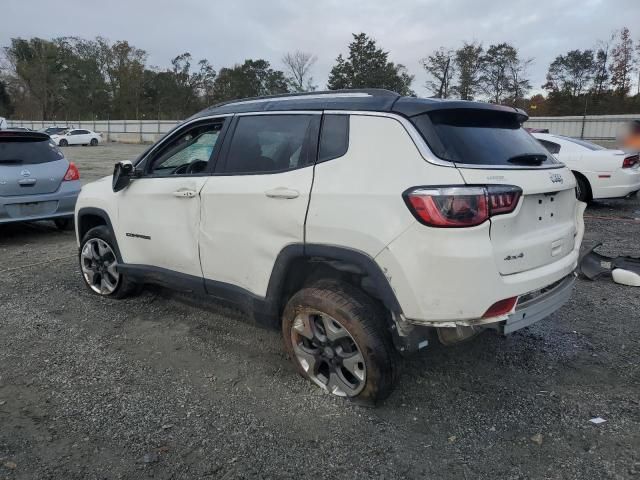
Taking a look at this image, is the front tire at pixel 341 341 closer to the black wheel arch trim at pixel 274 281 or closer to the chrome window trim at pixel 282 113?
the black wheel arch trim at pixel 274 281

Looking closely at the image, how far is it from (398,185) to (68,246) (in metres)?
6.00

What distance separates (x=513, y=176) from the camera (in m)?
2.72

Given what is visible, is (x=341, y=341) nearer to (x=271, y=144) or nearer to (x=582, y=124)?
(x=271, y=144)

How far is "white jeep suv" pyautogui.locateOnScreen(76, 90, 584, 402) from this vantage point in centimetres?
257

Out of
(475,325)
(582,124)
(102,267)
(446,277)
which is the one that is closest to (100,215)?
(102,267)

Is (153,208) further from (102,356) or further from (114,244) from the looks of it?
(102,356)

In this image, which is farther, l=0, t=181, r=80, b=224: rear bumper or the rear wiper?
l=0, t=181, r=80, b=224: rear bumper

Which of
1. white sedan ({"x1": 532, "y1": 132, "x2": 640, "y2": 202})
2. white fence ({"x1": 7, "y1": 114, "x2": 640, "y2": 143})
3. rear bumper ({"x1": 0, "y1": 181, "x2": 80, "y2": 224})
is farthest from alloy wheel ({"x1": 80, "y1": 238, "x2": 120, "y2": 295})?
white fence ({"x1": 7, "y1": 114, "x2": 640, "y2": 143})

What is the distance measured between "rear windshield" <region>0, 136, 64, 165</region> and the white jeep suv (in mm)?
4414

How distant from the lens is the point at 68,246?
7129mm

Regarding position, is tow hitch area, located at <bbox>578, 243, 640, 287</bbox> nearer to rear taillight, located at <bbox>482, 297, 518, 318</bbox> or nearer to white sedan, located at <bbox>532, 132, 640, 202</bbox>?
rear taillight, located at <bbox>482, 297, 518, 318</bbox>

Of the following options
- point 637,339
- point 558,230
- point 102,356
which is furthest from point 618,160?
point 102,356

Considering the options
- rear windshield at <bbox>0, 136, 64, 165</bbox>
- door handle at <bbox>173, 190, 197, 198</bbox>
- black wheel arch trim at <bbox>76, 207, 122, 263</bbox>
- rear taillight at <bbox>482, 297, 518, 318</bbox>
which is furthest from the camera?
rear windshield at <bbox>0, 136, 64, 165</bbox>

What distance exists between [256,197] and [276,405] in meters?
1.29
